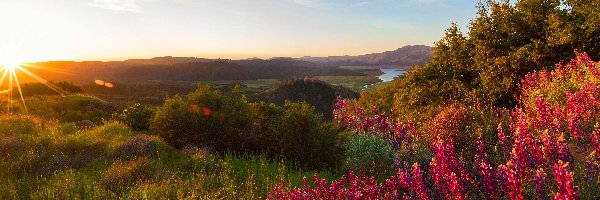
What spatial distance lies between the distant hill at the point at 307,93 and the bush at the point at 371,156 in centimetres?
8141

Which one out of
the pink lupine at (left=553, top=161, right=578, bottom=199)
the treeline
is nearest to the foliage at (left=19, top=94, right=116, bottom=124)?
the pink lupine at (left=553, top=161, right=578, bottom=199)

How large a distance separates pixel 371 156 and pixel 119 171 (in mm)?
6362

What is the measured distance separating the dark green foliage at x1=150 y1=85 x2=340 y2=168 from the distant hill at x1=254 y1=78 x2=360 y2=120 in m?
78.5

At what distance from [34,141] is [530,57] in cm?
2183

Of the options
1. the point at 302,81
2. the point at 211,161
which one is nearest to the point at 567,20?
the point at 211,161

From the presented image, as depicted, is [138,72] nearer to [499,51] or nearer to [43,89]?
[43,89]

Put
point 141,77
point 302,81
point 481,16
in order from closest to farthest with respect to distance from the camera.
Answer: point 481,16 < point 302,81 < point 141,77

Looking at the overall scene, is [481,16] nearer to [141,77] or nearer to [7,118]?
[7,118]

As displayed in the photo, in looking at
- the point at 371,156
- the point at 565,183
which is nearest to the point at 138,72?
the point at 371,156

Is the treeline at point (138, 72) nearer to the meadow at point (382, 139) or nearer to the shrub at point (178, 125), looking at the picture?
the meadow at point (382, 139)

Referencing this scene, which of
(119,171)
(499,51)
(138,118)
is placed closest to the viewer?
→ (119,171)

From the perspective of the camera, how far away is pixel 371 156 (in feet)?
36.4

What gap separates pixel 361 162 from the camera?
11.2 metres

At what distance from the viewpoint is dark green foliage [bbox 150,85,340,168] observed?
44.0 ft
